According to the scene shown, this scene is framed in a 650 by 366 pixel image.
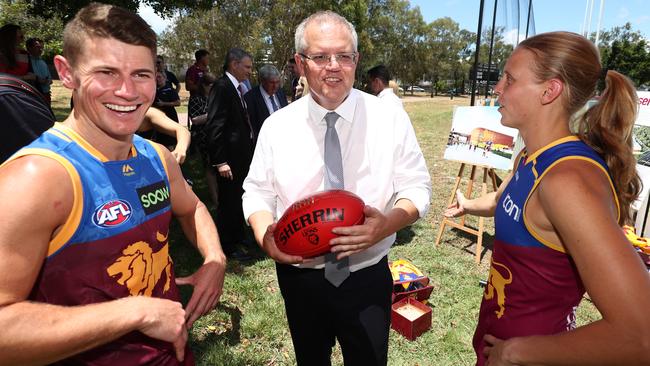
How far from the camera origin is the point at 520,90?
174 cm

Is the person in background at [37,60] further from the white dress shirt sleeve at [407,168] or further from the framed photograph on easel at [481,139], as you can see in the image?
the white dress shirt sleeve at [407,168]

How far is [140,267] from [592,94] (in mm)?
2092

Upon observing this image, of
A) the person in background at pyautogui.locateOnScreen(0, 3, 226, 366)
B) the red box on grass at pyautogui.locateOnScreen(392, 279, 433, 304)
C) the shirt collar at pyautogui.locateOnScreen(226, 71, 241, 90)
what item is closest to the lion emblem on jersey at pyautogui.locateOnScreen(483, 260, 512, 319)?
the person in background at pyautogui.locateOnScreen(0, 3, 226, 366)

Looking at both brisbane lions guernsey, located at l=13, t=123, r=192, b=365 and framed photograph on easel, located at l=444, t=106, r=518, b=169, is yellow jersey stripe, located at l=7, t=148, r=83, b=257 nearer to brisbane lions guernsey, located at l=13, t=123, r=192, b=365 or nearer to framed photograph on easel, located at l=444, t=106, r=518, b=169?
brisbane lions guernsey, located at l=13, t=123, r=192, b=365

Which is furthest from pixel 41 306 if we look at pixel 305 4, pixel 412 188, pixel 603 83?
pixel 305 4

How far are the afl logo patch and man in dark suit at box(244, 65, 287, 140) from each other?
14.5 ft

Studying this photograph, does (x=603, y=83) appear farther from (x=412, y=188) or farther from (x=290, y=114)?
(x=290, y=114)

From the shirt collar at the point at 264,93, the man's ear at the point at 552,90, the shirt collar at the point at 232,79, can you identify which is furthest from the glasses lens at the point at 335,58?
the shirt collar at the point at 264,93

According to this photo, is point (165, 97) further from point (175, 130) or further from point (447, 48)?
point (447, 48)

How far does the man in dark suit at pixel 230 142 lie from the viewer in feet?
16.7

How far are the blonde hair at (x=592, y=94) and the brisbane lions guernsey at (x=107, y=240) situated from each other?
1.82 m

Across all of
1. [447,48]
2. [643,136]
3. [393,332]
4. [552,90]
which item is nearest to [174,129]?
[552,90]

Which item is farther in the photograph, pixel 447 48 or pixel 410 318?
pixel 447 48

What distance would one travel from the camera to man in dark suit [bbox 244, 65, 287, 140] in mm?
5828
